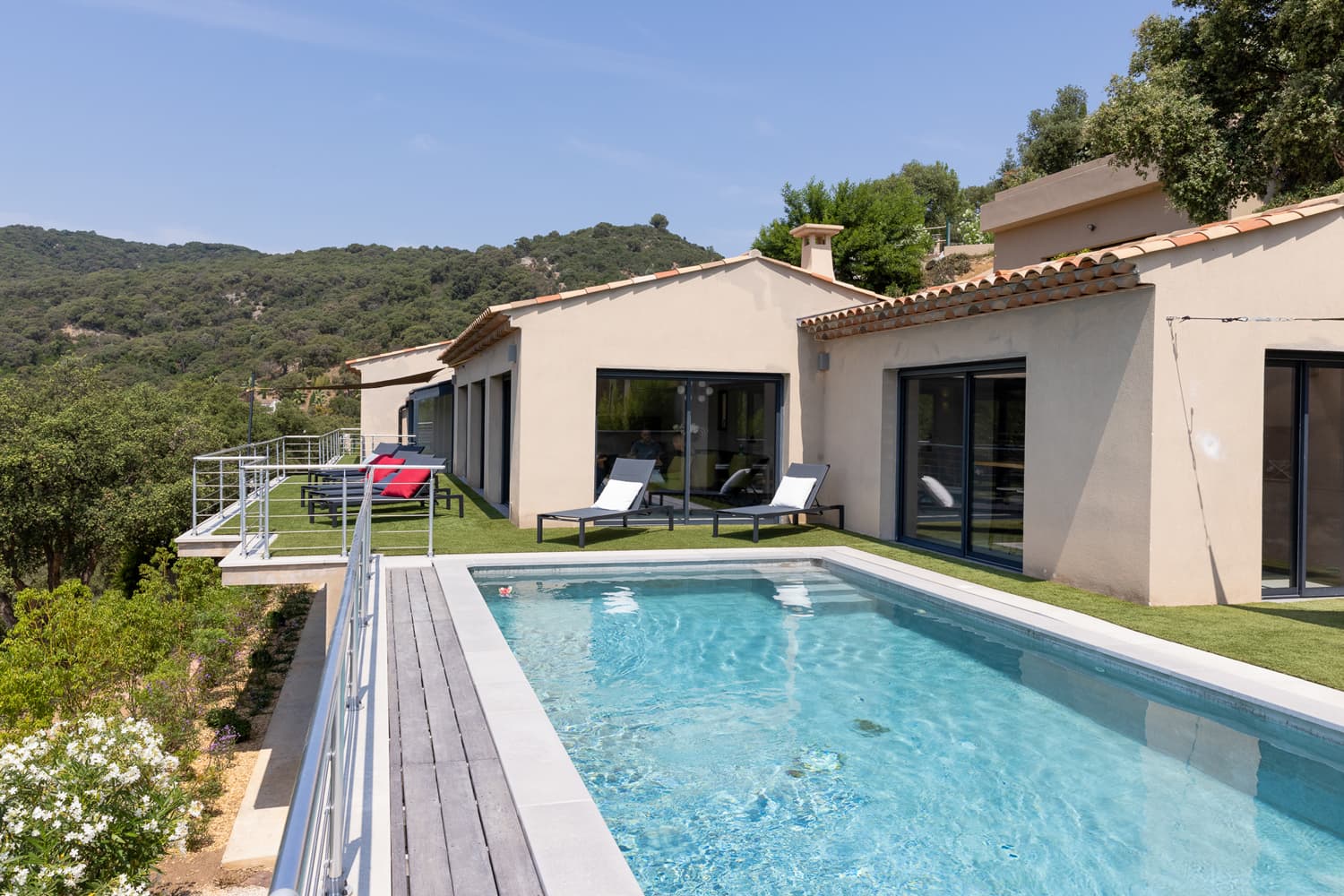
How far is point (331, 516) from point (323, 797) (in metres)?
12.4

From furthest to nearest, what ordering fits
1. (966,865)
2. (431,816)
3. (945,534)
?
(945,534), (966,865), (431,816)

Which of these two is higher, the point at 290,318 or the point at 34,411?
the point at 290,318

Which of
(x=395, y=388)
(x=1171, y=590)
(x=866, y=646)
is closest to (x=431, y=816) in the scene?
(x=866, y=646)

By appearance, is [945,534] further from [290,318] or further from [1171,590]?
[290,318]

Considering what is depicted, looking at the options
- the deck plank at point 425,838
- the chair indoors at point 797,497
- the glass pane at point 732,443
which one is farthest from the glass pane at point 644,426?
the deck plank at point 425,838

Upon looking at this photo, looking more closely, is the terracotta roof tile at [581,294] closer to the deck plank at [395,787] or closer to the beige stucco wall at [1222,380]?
the beige stucco wall at [1222,380]

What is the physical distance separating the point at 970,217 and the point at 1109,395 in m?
58.4

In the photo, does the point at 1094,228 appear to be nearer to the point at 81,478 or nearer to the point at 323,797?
the point at 323,797

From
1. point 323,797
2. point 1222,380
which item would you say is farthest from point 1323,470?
point 323,797

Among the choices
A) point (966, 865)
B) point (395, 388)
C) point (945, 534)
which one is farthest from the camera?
point (395, 388)

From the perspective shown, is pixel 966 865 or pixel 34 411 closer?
pixel 966 865

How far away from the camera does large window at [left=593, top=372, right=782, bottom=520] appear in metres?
14.7

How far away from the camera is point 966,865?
422 cm

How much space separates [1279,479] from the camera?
9500 mm
